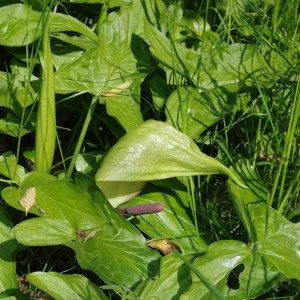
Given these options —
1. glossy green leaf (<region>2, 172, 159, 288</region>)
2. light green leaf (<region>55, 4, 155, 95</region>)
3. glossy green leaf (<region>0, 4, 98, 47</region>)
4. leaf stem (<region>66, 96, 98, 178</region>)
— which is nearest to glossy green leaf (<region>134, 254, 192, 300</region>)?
glossy green leaf (<region>2, 172, 159, 288</region>)

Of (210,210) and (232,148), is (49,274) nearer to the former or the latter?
(210,210)

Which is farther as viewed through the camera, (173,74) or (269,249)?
(173,74)

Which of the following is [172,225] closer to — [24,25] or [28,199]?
[28,199]

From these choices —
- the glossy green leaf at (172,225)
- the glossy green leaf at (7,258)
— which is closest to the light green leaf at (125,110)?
the glossy green leaf at (172,225)

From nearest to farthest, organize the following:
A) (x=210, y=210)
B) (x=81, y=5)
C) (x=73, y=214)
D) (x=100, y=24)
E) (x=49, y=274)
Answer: (x=49, y=274)
(x=73, y=214)
(x=210, y=210)
(x=100, y=24)
(x=81, y=5)

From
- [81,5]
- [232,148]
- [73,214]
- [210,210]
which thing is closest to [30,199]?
[73,214]
